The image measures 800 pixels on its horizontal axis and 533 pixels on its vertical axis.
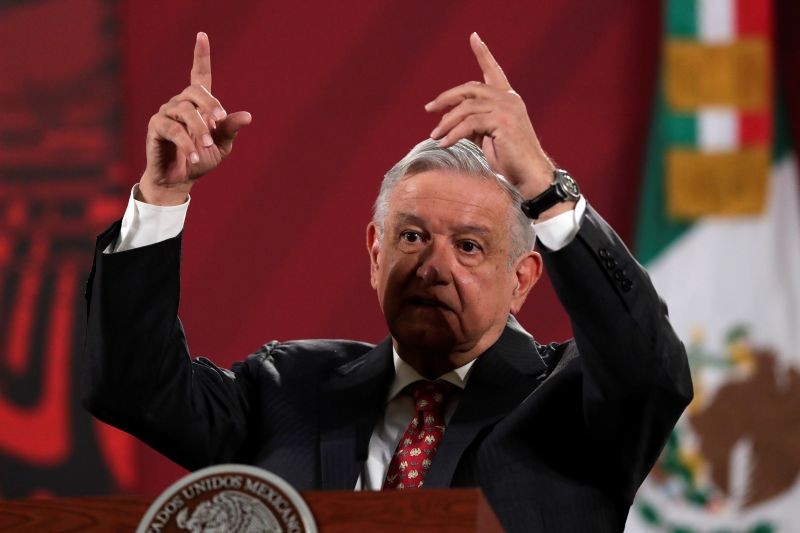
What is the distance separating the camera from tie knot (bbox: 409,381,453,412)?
2.34 m

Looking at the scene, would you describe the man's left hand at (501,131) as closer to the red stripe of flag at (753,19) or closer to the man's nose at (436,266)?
the man's nose at (436,266)

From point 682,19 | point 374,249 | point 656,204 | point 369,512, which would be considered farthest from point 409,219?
point 682,19

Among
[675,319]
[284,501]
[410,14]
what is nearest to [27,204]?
[410,14]

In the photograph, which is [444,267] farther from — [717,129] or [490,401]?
[717,129]

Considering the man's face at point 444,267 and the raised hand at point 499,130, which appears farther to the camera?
the man's face at point 444,267

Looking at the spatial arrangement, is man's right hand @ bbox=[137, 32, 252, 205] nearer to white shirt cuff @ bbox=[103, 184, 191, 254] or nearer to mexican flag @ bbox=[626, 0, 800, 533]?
white shirt cuff @ bbox=[103, 184, 191, 254]

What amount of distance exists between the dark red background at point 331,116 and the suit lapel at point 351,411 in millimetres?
1884

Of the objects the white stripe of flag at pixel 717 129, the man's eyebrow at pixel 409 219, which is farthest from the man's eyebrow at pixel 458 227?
the white stripe of flag at pixel 717 129

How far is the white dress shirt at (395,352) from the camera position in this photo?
2039 mm

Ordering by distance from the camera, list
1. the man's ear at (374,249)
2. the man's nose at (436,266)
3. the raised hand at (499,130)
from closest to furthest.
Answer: the raised hand at (499,130) → the man's nose at (436,266) → the man's ear at (374,249)

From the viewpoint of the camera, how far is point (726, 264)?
4090 mm

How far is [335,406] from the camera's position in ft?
7.77

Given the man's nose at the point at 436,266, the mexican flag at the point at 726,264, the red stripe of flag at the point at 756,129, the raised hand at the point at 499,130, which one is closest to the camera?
Answer: the raised hand at the point at 499,130

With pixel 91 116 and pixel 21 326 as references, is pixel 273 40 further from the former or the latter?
pixel 21 326
